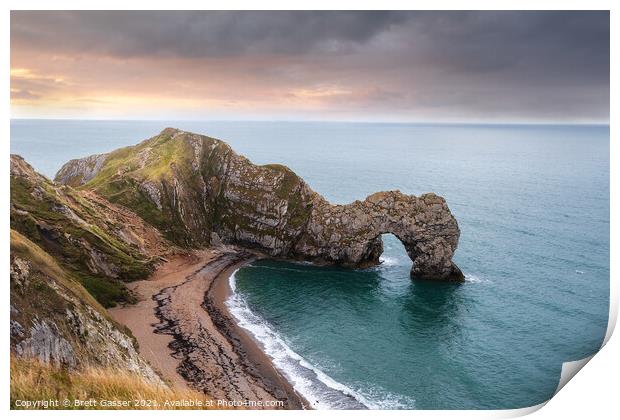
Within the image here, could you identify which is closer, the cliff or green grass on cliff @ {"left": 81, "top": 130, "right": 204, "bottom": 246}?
the cliff

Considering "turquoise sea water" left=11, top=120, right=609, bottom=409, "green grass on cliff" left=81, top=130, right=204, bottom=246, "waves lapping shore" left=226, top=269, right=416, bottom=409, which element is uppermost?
"green grass on cliff" left=81, top=130, right=204, bottom=246

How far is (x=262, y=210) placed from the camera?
52.4 meters

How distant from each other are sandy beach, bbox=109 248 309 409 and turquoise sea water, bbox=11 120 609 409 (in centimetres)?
142

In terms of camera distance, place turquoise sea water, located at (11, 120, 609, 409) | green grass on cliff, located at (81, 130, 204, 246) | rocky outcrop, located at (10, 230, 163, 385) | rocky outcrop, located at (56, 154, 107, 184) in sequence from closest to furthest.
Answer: rocky outcrop, located at (10, 230, 163, 385)
turquoise sea water, located at (11, 120, 609, 409)
green grass on cliff, located at (81, 130, 204, 246)
rocky outcrop, located at (56, 154, 107, 184)

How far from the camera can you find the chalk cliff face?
146ft

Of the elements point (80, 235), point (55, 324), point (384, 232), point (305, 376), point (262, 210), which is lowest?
point (305, 376)

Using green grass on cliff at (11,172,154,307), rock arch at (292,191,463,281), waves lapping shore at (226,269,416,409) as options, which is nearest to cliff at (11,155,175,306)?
green grass on cliff at (11,172,154,307)

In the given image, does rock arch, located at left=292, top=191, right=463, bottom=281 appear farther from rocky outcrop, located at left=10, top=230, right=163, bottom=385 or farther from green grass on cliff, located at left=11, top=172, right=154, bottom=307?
rocky outcrop, located at left=10, top=230, right=163, bottom=385

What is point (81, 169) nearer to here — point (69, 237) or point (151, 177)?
point (151, 177)

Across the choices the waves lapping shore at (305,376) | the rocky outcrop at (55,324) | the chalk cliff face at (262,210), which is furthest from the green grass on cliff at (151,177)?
the rocky outcrop at (55,324)

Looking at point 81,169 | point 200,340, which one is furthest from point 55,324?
point 81,169

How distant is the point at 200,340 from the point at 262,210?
2435 cm

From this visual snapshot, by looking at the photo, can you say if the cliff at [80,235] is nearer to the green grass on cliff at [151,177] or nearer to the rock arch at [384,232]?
the green grass on cliff at [151,177]

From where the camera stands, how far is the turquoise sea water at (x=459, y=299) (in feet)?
81.3
